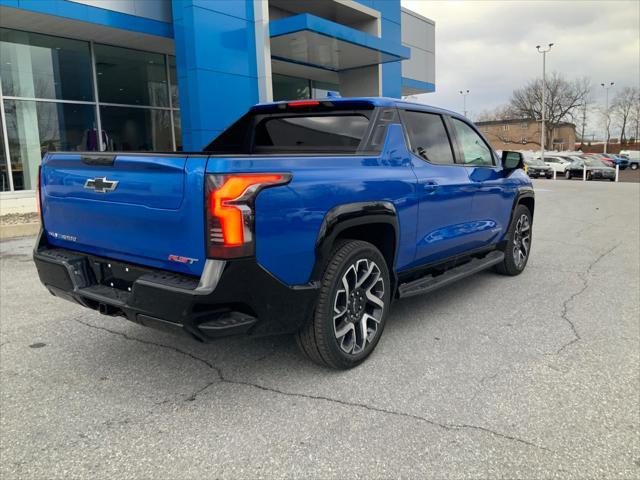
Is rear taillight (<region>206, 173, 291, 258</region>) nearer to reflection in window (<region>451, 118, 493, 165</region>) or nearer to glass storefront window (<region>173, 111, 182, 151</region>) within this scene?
reflection in window (<region>451, 118, 493, 165</region>)

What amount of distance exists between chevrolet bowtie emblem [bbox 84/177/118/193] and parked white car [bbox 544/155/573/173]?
33990 millimetres

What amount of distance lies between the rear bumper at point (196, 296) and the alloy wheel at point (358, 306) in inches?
13.6

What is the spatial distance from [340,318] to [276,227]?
94 centimetres

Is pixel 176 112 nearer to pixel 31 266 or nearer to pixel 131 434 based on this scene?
pixel 31 266

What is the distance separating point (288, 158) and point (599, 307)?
366cm

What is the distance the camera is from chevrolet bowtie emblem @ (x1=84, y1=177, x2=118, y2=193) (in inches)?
119

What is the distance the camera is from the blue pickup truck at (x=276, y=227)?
270 cm

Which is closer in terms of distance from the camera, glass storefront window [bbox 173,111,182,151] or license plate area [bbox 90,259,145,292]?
license plate area [bbox 90,259,145,292]

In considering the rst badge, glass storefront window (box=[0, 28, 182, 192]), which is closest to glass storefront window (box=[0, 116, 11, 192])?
glass storefront window (box=[0, 28, 182, 192])

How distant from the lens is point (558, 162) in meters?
35.1

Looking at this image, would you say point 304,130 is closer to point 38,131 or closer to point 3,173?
point 3,173

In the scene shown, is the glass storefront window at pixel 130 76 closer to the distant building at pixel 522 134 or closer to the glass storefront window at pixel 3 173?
the glass storefront window at pixel 3 173

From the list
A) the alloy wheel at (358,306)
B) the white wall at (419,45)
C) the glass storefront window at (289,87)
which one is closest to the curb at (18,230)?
the alloy wheel at (358,306)

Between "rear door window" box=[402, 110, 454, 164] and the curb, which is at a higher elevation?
"rear door window" box=[402, 110, 454, 164]
